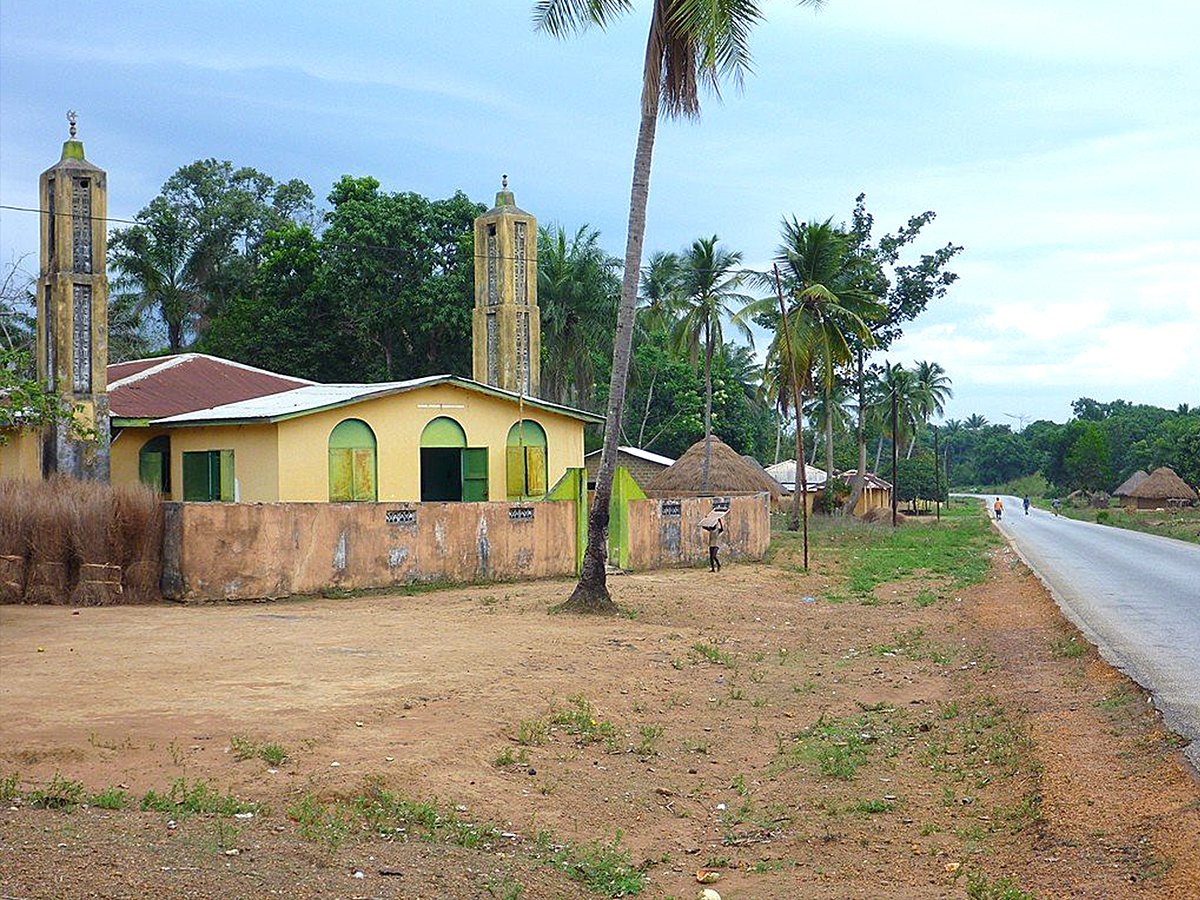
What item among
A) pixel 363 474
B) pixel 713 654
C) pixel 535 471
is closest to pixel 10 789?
pixel 713 654

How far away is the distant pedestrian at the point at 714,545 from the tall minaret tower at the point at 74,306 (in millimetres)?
13346

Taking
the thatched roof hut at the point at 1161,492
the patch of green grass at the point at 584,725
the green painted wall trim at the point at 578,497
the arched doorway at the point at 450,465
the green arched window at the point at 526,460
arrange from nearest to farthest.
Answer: the patch of green grass at the point at 584,725 < the green painted wall trim at the point at 578,497 < the arched doorway at the point at 450,465 < the green arched window at the point at 526,460 < the thatched roof hut at the point at 1161,492

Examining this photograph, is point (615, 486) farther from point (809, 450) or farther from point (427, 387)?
point (809, 450)

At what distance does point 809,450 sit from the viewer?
92.9m

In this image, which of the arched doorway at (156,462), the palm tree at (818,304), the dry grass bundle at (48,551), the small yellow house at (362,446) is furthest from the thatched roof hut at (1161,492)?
the dry grass bundle at (48,551)

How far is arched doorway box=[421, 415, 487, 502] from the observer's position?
27938 millimetres

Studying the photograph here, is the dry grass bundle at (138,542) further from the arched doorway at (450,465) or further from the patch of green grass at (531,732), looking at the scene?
the patch of green grass at (531,732)

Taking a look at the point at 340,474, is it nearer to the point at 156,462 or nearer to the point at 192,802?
the point at 156,462

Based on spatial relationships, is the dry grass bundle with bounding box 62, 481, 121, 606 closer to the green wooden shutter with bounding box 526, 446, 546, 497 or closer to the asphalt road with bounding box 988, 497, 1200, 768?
the green wooden shutter with bounding box 526, 446, 546, 497

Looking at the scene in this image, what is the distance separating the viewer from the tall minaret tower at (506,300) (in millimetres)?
33812

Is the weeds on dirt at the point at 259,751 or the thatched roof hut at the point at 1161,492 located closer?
the weeds on dirt at the point at 259,751

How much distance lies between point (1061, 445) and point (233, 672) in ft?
360

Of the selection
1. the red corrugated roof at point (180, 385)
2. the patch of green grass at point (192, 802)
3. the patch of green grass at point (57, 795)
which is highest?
the red corrugated roof at point (180, 385)

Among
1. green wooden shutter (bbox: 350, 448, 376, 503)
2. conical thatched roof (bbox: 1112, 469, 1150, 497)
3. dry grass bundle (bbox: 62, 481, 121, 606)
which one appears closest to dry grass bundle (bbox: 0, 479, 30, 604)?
dry grass bundle (bbox: 62, 481, 121, 606)
